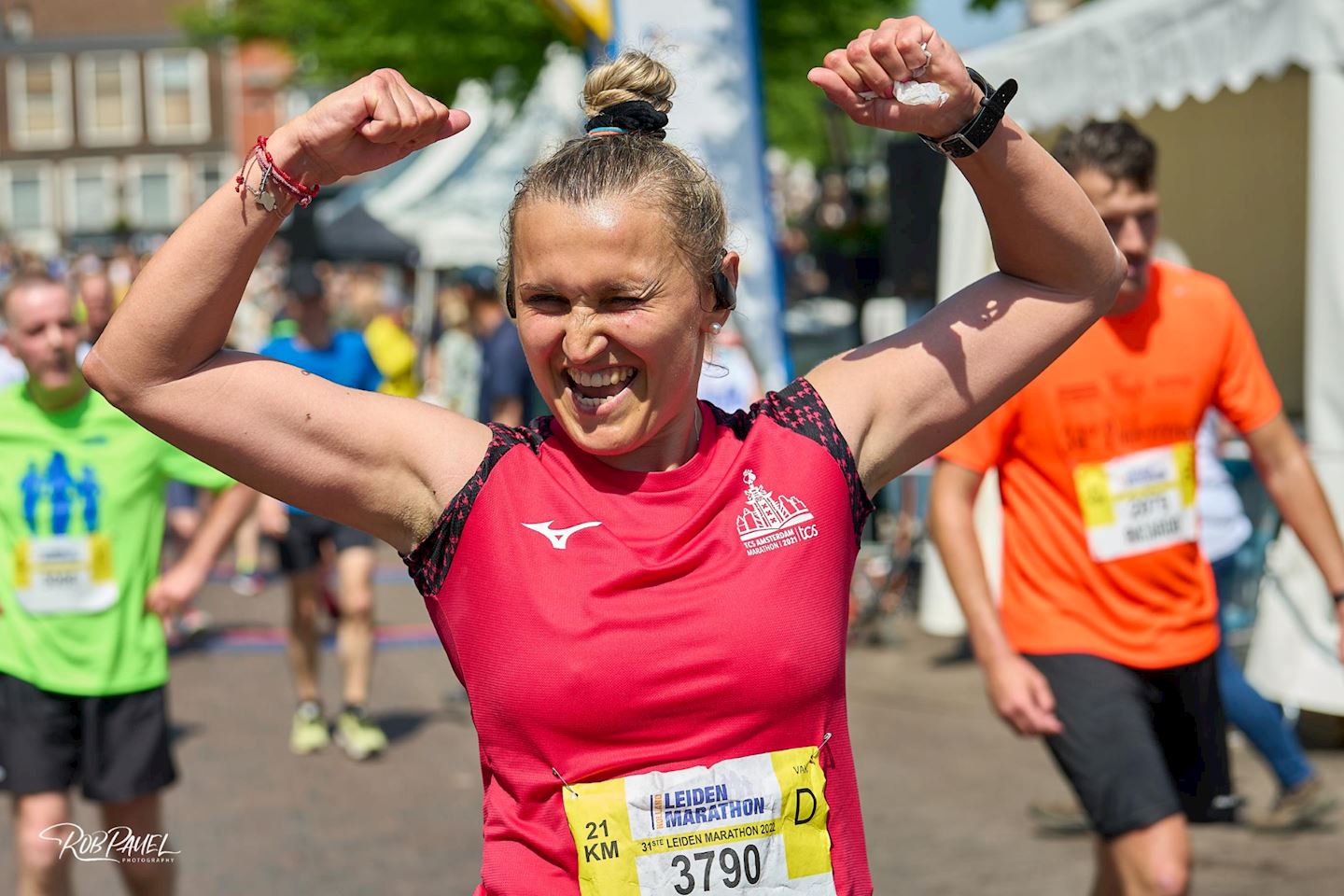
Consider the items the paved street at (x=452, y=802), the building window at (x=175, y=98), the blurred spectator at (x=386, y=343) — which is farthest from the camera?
Answer: the building window at (x=175, y=98)

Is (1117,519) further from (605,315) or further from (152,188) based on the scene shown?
(152,188)

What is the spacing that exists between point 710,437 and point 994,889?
3485 mm

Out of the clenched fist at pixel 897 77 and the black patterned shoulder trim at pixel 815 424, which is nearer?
the clenched fist at pixel 897 77

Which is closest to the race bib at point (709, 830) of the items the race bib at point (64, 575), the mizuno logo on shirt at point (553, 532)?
the mizuno logo on shirt at point (553, 532)

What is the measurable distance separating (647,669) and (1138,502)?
2.10 meters

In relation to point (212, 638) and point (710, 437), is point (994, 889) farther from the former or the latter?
point (212, 638)

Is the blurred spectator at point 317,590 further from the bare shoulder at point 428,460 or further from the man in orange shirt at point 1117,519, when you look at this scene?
the bare shoulder at point 428,460

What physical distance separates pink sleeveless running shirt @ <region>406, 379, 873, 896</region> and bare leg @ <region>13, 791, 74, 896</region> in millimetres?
2430

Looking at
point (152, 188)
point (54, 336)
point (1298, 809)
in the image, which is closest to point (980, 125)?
point (54, 336)

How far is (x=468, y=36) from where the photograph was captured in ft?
82.7

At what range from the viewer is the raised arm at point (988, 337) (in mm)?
2381

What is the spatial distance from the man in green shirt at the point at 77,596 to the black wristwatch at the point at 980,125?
3046mm

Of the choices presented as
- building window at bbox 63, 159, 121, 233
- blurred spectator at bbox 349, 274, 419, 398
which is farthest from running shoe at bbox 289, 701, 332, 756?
building window at bbox 63, 159, 121, 233

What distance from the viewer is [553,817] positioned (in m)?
2.21
